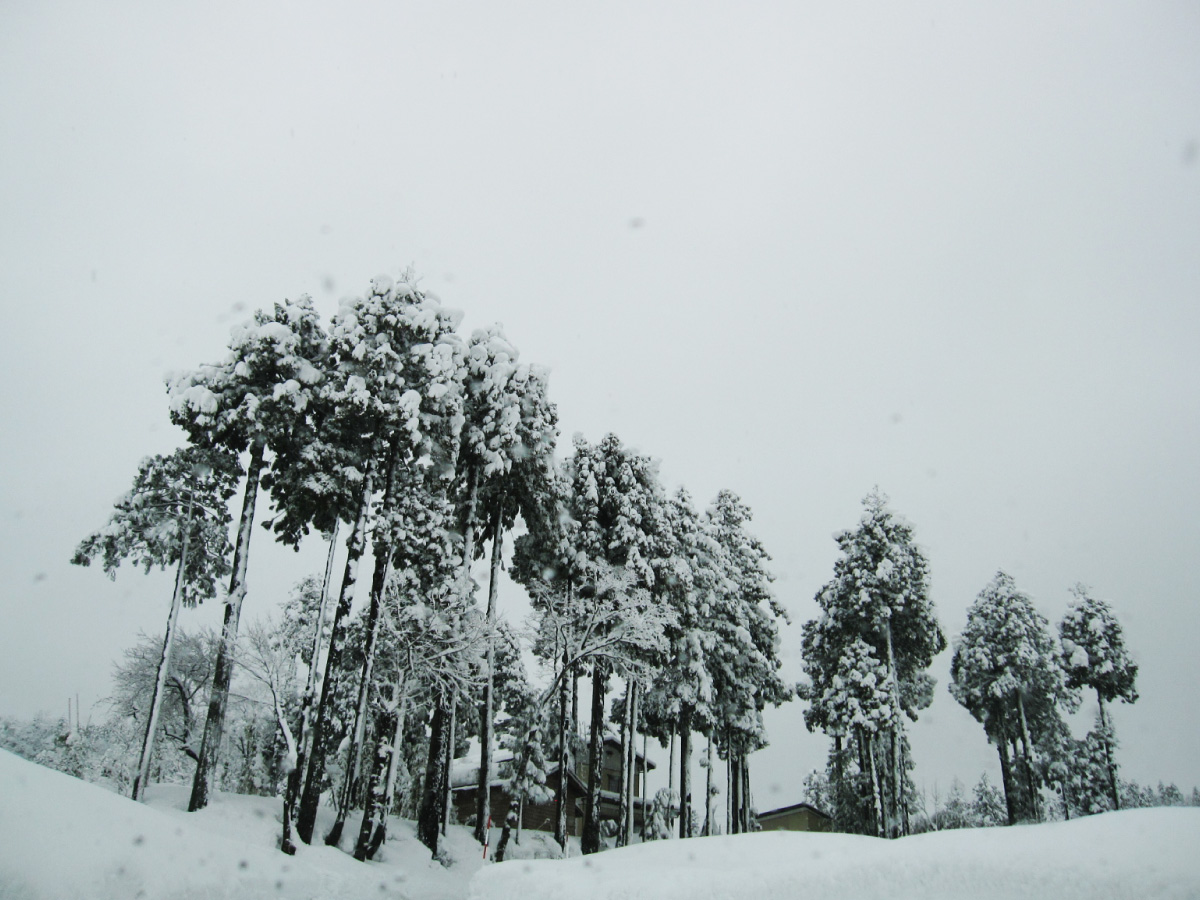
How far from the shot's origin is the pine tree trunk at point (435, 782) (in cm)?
2330

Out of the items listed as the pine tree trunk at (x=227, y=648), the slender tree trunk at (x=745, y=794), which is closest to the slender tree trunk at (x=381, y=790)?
the pine tree trunk at (x=227, y=648)

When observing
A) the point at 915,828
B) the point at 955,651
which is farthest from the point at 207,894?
the point at 955,651

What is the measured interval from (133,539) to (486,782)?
1430cm

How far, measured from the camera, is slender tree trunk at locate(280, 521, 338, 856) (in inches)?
671

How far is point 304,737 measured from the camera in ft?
73.9

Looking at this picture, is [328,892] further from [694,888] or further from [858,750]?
[858,750]

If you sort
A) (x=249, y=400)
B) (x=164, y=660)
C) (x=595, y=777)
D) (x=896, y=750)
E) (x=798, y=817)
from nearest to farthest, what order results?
(x=249, y=400), (x=164, y=660), (x=595, y=777), (x=896, y=750), (x=798, y=817)

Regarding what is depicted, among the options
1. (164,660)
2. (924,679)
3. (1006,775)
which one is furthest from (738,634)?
(164,660)

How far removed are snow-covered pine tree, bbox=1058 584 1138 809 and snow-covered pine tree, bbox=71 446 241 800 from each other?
43.8m

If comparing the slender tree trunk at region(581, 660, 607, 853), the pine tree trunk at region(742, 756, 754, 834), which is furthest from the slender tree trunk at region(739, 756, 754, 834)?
the slender tree trunk at region(581, 660, 607, 853)

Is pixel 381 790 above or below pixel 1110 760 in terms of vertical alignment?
below

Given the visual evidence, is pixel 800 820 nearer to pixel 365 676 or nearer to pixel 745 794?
pixel 745 794

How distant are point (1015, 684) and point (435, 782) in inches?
1269

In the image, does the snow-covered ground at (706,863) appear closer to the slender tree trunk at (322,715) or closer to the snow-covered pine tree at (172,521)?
the slender tree trunk at (322,715)
